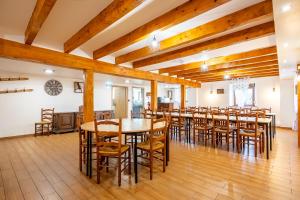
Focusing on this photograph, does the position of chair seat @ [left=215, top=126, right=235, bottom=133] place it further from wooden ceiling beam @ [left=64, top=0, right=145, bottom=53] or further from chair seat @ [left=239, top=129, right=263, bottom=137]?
wooden ceiling beam @ [left=64, top=0, right=145, bottom=53]

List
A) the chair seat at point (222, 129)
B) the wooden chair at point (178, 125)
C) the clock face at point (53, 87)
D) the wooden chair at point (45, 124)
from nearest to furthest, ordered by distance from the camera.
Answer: the chair seat at point (222, 129) → the wooden chair at point (178, 125) → the wooden chair at point (45, 124) → the clock face at point (53, 87)

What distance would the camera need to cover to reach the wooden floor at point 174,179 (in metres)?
2.18

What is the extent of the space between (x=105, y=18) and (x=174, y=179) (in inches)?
103

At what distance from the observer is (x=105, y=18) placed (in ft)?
7.93

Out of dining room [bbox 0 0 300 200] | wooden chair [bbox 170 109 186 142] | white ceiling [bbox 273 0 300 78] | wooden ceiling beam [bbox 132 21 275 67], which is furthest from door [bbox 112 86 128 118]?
white ceiling [bbox 273 0 300 78]

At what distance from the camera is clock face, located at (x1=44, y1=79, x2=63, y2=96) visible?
6.52 metres

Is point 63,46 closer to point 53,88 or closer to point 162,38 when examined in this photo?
point 162,38

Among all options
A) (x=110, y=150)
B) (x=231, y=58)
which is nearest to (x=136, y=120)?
(x=110, y=150)

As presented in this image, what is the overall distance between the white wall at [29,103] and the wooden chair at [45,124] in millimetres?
180

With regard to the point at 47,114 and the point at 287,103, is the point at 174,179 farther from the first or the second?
the point at 287,103

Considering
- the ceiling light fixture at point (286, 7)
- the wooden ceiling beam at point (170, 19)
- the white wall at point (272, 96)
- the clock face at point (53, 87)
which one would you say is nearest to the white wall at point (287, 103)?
the white wall at point (272, 96)

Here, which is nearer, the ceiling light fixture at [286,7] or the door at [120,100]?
the ceiling light fixture at [286,7]

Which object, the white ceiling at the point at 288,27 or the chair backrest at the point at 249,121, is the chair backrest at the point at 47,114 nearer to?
the chair backrest at the point at 249,121

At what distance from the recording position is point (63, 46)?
150 inches
